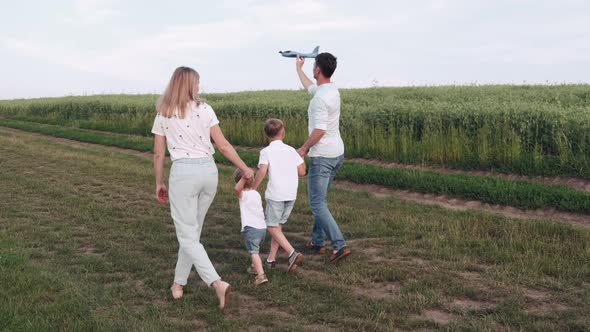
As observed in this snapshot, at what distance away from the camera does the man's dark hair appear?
6.93 meters

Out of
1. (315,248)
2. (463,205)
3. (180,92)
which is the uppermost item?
(180,92)

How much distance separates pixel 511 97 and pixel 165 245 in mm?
19772

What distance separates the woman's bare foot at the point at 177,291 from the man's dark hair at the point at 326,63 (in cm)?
286

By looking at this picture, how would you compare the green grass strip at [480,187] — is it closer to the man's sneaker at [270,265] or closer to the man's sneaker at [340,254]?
the man's sneaker at [340,254]

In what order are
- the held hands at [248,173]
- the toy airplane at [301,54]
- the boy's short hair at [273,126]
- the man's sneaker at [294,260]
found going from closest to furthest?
1. the held hands at [248,173]
2. the boy's short hair at [273,126]
3. the man's sneaker at [294,260]
4. the toy airplane at [301,54]

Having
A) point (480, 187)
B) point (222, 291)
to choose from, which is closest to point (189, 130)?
point (222, 291)

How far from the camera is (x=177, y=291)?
6.04 metres

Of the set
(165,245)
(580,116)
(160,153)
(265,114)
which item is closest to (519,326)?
(160,153)

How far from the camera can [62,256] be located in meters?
7.71

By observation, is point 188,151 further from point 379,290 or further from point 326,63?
point 379,290

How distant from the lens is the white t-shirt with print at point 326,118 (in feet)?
22.5

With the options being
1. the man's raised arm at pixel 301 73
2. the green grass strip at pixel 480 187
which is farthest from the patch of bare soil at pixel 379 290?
the green grass strip at pixel 480 187

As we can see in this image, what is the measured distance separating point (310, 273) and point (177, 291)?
156cm

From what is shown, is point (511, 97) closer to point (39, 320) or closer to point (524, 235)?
point (524, 235)
